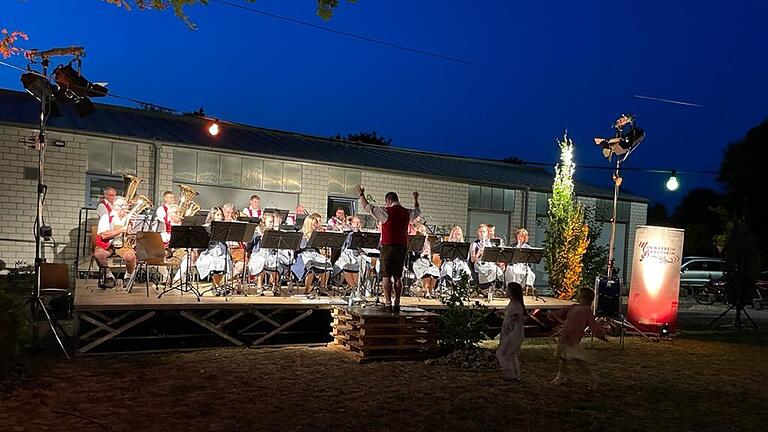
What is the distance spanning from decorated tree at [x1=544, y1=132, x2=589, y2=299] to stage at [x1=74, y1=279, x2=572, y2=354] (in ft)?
7.39

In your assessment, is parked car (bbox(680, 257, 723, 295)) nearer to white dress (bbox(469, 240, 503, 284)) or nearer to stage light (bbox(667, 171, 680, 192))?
stage light (bbox(667, 171, 680, 192))

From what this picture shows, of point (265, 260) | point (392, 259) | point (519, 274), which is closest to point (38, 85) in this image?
point (265, 260)

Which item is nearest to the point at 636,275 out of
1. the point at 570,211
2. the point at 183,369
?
the point at 570,211

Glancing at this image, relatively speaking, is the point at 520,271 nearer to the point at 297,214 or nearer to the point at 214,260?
the point at 297,214

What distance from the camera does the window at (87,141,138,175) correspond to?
15.0 metres

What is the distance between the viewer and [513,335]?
897cm

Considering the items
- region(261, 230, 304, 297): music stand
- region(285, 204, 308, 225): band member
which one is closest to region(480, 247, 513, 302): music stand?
region(261, 230, 304, 297): music stand

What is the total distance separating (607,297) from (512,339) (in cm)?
508

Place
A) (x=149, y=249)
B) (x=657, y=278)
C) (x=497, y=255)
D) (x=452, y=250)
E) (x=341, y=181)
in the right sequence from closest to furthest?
(x=149, y=249), (x=452, y=250), (x=497, y=255), (x=657, y=278), (x=341, y=181)

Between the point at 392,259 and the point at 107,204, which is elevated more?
the point at 107,204

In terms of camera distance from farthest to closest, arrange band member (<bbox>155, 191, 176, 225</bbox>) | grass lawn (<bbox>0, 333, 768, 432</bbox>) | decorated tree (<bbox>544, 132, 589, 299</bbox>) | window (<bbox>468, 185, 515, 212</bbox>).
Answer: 1. window (<bbox>468, 185, 515, 212</bbox>)
2. decorated tree (<bbox>544, 132, 589, 299</bbox>)
3. band member (<bbox>155, 191, 176, 225</bbox>)
4. grass lawn (<bbox>0, 333, 768, 432</bbox>)

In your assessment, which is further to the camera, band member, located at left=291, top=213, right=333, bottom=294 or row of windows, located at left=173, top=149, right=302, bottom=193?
row of windows, located at left=173, top=149, right=302, bottom=193

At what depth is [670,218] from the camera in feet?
169

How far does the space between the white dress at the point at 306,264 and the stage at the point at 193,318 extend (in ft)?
2.21
